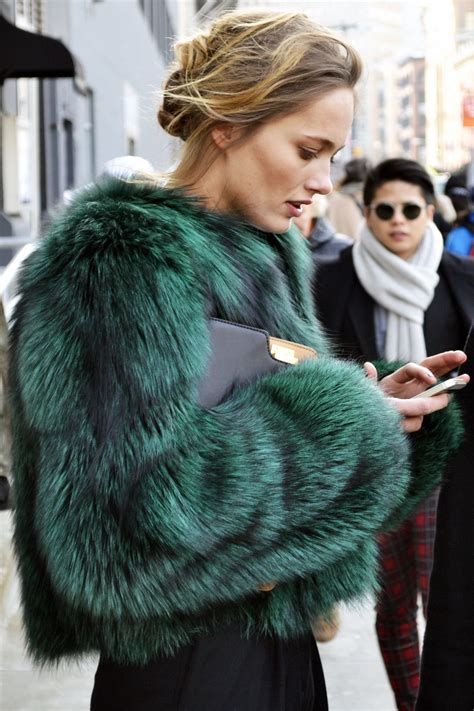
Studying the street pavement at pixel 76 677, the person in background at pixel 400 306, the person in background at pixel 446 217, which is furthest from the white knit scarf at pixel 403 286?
the person in background at pixel 446 217

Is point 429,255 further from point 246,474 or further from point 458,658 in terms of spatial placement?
point 246,474

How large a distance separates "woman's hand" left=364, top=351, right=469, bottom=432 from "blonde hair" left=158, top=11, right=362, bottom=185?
0.50 meters

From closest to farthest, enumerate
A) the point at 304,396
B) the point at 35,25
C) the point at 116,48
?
the point at 304,396 < the point at 35,25 < the point at 116,48

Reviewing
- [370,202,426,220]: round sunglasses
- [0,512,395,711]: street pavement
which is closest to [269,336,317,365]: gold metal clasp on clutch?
[0,512,395,711]: street pavement

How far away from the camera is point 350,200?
969 centimetres

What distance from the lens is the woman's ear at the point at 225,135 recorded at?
1957 millimetres

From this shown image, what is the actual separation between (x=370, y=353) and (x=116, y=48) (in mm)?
18832

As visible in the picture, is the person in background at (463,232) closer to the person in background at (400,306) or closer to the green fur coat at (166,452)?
the person in background at (400,306)

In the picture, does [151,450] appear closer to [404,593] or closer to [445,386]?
[445,386]

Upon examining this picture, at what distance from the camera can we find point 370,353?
4.40m

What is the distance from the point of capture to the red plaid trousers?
157 inches

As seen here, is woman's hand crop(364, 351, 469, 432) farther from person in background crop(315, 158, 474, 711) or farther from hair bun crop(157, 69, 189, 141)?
person in background crop(315, 158, 474, 711)

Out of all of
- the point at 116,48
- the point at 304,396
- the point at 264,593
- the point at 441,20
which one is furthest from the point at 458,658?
the point at 441,20

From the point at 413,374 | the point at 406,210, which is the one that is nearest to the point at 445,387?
the point at 413,374
